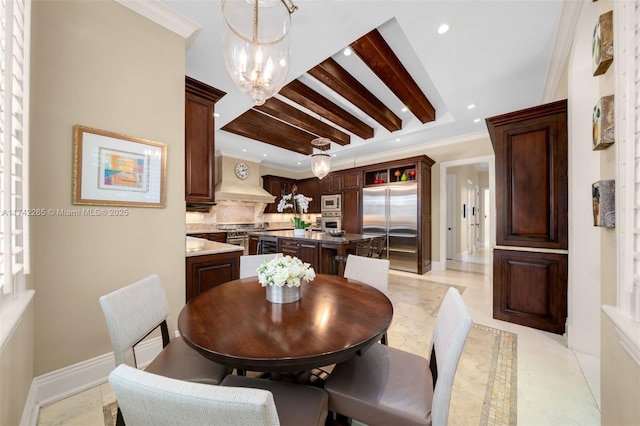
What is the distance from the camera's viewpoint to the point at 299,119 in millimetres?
4125

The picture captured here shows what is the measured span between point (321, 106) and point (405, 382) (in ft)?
11.5

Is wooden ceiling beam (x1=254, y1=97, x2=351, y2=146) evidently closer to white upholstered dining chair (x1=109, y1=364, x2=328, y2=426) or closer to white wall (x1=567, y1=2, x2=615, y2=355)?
white wall (x1=567, y1=2, x2=615, y2=355)

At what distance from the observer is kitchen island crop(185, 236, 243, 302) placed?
2256 millimetres

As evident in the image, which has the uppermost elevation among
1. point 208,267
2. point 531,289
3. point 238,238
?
point 208,267

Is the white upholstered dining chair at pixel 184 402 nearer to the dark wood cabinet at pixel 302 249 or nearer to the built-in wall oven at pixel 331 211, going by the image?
the dark wood cabinet at pixel 302 249

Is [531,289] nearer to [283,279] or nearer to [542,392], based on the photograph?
[542,392]

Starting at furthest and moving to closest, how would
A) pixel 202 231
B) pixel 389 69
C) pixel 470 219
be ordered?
1. pixel 470 219
2. pixel 202 231
3. pixel 389 69

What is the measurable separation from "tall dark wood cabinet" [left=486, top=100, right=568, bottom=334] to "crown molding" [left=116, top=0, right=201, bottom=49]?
3219 millimetres

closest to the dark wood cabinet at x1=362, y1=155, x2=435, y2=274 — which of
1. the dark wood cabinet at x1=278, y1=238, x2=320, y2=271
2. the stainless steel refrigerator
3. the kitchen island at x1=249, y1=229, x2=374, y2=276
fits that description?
the stainless steel refrigerator

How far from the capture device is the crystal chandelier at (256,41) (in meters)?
1.51

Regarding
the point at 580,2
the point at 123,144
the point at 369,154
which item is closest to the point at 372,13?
the point at 580,2

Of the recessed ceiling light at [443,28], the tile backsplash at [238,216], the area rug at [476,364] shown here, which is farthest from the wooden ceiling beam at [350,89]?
the tile backsplash at [238,216]

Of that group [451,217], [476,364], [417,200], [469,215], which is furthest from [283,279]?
[469,215]

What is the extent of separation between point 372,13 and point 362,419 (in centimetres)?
266
